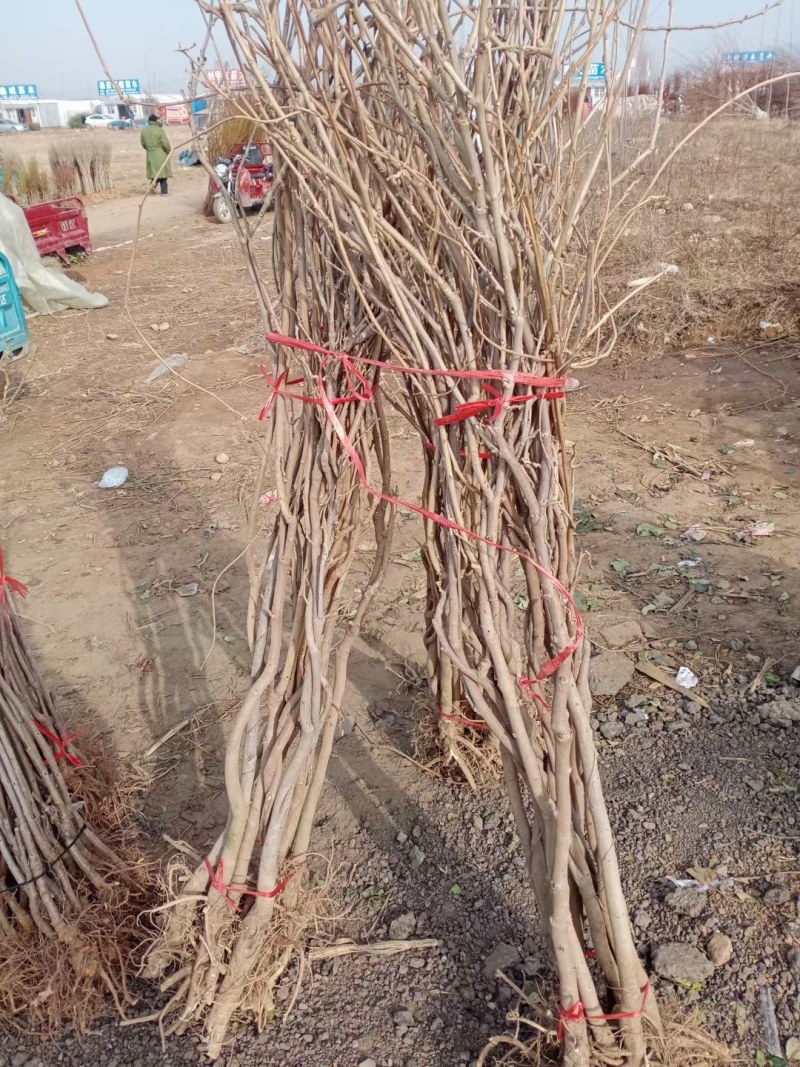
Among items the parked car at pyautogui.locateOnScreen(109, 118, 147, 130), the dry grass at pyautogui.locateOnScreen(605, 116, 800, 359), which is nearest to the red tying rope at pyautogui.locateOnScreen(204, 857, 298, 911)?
the dry grass at pyautogui.locateOnScreen(605, 116, 800, 359)

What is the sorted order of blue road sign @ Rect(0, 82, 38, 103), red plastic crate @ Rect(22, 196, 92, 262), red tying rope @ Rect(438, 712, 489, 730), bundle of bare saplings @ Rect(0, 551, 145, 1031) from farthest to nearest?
blue road sign @ Rect(0, 82, 38, 103) < red plastic crate @ Rect(22, 196, 92, 262) < red tying rope @ Rect(438, 712, 489, 730) < bundle of bare saplings @ Rect(0, 551, 145, 1031)

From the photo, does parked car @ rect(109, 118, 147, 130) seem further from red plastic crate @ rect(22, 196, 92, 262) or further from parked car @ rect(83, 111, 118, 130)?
red plastic crate @ rect(22, 196, 92, 262)

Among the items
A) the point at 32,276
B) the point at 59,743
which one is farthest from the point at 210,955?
the point at 32,276

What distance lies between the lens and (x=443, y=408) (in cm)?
174

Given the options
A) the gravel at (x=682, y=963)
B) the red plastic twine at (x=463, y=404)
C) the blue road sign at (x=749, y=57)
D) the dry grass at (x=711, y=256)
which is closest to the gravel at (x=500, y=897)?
the gravel at (x=682, y=963)

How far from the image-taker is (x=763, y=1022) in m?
Answer: 1.86

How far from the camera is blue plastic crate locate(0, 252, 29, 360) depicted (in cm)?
682

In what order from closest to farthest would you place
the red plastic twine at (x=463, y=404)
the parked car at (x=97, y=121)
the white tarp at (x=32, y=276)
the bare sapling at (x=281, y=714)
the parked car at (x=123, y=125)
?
the red plastic twine at (x=463, y=404)
the bare sapling at (x=281, y=714)
the white tarp at (x=32, y=276)
the parked car at (x=123, y=125)
the parked car at (x=97, y=121)

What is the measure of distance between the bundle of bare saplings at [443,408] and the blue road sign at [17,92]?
71172 millimetres

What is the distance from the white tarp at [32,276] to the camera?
790cm

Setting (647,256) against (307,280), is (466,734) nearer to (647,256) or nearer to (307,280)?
(307,280)

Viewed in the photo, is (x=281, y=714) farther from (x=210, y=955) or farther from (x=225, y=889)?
(x=210, y=955)

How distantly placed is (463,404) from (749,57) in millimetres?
11207

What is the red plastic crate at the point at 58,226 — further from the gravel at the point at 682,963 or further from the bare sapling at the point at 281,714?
the gravel at the point at 682,963
